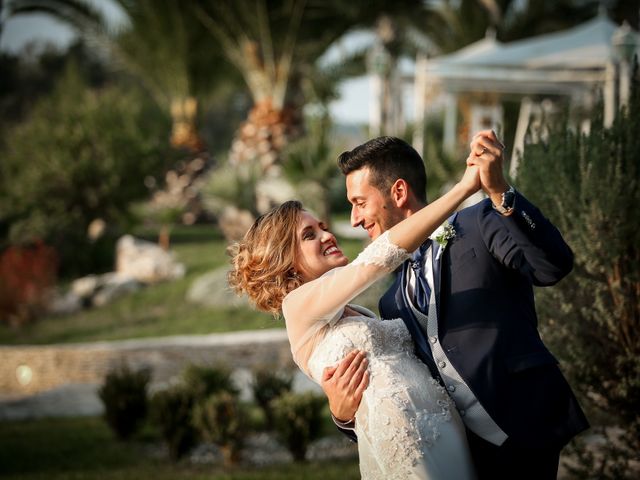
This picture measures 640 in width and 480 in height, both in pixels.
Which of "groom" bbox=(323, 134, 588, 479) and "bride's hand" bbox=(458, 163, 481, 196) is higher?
"bride's hand" bbox=(458, 163, 481, 196)

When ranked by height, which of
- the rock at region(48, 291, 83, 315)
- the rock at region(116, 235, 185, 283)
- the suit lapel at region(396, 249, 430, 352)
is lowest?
the rock at region(48, 291, 83, 315)

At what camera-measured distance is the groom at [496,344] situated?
2461mm

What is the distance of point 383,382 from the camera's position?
2.63 metres

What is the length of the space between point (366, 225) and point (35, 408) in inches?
357

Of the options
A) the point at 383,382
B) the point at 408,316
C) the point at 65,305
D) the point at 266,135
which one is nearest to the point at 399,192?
the point at 408,316

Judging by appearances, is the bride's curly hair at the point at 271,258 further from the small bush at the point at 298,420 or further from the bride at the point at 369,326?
the small bush at the point at 298,420

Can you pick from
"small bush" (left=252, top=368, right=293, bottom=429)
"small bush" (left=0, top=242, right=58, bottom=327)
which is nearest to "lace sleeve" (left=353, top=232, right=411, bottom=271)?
"small bush" (left=252, top=368, right=293, bottom=429)

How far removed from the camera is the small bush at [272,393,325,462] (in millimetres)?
7742

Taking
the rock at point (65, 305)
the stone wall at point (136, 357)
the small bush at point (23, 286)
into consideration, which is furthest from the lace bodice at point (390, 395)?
the rock at point (65, 305)

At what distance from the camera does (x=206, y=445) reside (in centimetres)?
905

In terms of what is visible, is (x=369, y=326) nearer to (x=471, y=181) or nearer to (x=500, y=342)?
(x=500, y=342)

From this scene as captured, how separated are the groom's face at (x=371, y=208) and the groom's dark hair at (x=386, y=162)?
0.07ft

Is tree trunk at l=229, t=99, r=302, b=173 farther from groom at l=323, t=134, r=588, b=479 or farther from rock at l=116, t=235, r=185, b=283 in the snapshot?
groom at l=323, t=134, r=588, b=479

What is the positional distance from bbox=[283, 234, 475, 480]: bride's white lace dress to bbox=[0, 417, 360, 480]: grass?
167 inches
